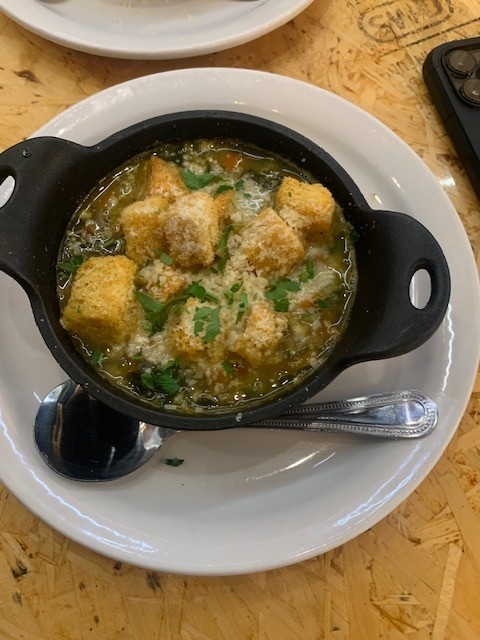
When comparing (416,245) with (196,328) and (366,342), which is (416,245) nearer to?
(366,342)

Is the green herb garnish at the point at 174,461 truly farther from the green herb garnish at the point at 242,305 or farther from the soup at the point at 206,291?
the green herb garnish at the point at 242,305

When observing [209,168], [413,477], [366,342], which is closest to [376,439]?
[413,477]

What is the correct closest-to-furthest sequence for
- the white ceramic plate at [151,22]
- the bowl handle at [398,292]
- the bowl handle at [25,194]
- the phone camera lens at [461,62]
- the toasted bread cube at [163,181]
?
the bowl handle at [398,292], the bowl handle at [25,194], the toasted bread cube at [163,181], the white ceramic plate at [151,22], the phone camera lens at [461,62]

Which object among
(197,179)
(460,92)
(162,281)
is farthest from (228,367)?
(460,92)

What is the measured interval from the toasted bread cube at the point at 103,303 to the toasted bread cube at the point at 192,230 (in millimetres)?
121

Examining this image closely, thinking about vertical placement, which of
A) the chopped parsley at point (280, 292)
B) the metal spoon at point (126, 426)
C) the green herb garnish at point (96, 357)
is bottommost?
the metal spoon at point (126, 426)

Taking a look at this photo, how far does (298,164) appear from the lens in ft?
4.82

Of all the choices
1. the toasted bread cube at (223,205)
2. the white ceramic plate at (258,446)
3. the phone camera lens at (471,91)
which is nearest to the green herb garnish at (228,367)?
the white ceramic plate at (258,446)

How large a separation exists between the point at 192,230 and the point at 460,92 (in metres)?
1.09

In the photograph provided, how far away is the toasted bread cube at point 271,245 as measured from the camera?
1343 millimetres

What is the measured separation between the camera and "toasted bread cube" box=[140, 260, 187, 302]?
137cm

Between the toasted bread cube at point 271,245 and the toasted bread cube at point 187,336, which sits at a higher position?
the toasted bread cube at point 271,245

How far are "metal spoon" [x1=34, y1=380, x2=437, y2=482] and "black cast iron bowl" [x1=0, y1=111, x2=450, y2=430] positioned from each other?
167 mm

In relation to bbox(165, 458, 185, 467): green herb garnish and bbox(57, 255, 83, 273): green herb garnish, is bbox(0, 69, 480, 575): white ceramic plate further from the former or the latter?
bbox(57, 255, 83, 273): green herb garnish
